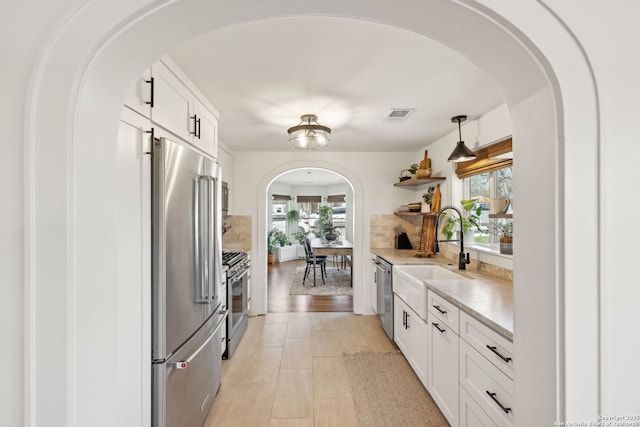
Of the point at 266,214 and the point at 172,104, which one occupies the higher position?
the point at 172,104

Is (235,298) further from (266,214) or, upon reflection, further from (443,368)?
(443,368)

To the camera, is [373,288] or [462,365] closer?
[462,365]

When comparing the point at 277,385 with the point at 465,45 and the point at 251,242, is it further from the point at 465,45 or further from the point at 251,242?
the point at 465,45

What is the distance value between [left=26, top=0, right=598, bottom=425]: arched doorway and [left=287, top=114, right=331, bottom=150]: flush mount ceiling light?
183 cm

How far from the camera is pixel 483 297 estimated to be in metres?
1.85

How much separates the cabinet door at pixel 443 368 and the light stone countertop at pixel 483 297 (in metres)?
0.23

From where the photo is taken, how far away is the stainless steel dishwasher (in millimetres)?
3273

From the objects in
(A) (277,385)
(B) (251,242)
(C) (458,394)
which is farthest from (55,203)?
(B) (251,242)

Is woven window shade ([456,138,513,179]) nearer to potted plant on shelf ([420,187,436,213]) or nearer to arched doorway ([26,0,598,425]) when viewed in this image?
potted plant on shelf ([420,187,436,213])

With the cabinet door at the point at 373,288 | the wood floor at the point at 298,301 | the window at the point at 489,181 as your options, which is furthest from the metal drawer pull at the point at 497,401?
the wood floor at the point at 298,301

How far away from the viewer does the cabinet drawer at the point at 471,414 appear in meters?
1.52

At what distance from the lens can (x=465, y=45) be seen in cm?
83

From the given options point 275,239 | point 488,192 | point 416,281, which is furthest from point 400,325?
point 275,239

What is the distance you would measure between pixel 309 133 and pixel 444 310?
1799 mm
